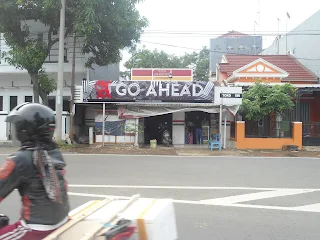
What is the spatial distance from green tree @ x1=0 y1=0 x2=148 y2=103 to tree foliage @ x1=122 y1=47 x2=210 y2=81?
82.4 feet

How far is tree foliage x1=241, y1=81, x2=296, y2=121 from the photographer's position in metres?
Answer: 17.3

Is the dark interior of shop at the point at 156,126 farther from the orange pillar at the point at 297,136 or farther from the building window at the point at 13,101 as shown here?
the building window at the point at 13,101

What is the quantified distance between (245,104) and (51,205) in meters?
16.0

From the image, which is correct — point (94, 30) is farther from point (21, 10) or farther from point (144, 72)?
point (144, 72)

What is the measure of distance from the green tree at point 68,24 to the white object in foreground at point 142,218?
13.1 metres

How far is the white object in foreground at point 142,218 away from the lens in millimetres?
2342

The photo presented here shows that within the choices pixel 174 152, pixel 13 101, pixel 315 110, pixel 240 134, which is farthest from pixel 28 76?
pixel 315 110

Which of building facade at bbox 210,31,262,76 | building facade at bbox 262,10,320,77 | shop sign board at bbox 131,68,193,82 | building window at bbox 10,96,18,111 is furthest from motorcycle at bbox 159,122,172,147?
building facade at bbox 210,31,262,76

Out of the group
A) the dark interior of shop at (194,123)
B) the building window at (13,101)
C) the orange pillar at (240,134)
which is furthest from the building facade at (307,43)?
the building window at (13,101)

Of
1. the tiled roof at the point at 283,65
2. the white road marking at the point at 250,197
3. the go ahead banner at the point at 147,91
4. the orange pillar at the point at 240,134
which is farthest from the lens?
the tiled roof at the point at 283,65

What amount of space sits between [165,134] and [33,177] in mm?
17024

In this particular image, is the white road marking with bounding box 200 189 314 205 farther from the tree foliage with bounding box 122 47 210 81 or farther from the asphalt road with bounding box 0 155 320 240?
the tree foliage with bounding box 122 47 210 81

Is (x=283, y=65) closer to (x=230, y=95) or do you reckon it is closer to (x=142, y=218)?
(x=230, y=95)

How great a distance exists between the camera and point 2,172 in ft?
7.16
